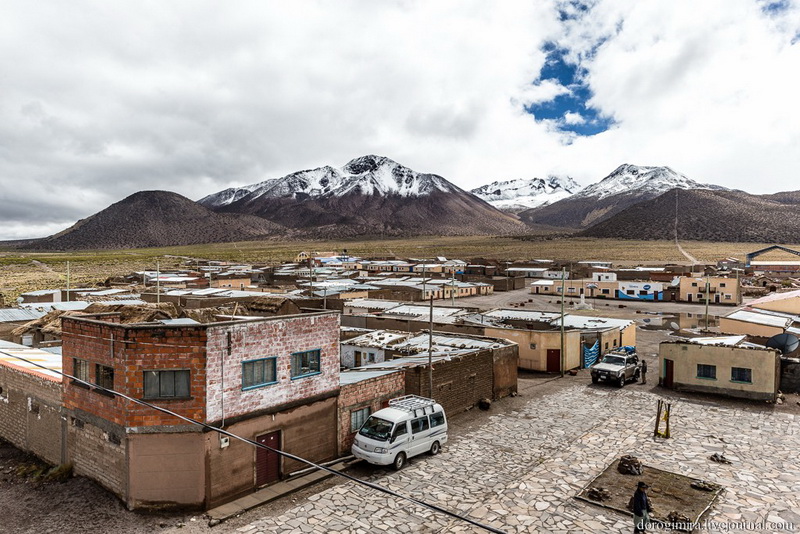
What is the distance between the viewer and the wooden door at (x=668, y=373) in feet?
89.0

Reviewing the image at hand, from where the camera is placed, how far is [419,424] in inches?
681

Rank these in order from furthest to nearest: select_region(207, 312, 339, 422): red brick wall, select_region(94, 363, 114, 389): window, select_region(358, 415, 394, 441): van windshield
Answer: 1. select_region(358, 415, 394, 441): van windshield
2. select_region(94, 363, 114, 389): window
3. select_region(207, 312, 339, 422): red brick wall

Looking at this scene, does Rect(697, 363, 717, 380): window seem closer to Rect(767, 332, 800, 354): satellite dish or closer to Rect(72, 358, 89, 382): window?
Rect(767, 332, 800, 354): satellite dish

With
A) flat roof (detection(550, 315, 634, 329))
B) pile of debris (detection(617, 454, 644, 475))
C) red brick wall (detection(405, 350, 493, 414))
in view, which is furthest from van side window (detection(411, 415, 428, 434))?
flat roof (detection(550, 315, 634, 329))

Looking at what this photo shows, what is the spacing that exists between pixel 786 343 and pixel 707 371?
7860 millimetres

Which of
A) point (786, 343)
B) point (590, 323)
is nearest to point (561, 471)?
point (786, 343)

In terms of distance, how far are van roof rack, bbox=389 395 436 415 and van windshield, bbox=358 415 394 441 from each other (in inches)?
38.8

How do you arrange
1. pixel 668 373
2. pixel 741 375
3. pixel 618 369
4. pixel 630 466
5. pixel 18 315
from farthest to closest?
pixel 18 315
pixel 618 369
pixel 668 373
pixel 741 375
pixel 630 466

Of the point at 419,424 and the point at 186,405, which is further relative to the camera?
the point at 419,424

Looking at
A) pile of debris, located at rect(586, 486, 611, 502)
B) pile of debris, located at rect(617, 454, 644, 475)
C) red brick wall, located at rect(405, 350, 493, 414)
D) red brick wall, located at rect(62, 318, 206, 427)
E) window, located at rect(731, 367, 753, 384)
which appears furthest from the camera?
window, located at rect(731, 367, 753, 384)

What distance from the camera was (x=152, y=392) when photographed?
13.7 metres

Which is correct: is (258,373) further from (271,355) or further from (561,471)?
(561,471)

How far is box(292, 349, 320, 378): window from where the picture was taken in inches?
645

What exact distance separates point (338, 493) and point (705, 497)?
10.7m
